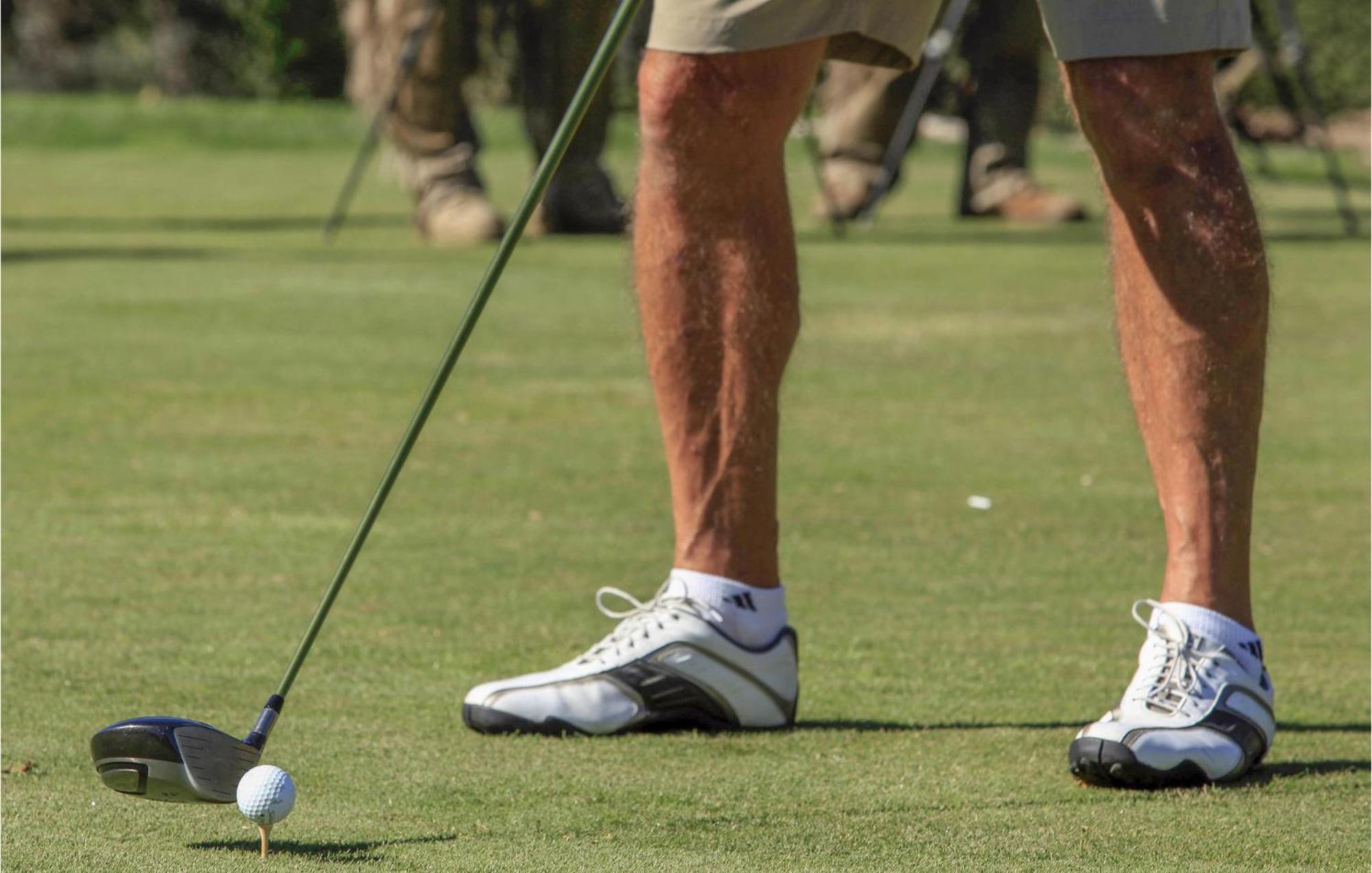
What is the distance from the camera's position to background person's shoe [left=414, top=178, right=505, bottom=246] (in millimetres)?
10797

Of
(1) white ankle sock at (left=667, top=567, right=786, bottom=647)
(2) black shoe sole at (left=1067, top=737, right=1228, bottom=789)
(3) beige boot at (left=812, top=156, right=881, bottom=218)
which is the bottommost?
A: (3) beige boot at (left=812, top=156, right=881, bottom=218)

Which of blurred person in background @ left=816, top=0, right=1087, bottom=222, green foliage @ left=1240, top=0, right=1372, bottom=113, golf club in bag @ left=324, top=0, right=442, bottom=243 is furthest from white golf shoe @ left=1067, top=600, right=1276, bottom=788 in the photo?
green foliage @ left=1240, top=0, right=1372, bottom=113

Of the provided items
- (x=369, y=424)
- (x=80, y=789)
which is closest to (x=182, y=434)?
(x=369, y=424)

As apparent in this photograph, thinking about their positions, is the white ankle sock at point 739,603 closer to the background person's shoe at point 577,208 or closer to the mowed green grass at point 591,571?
the mowed green grass at point 591,571

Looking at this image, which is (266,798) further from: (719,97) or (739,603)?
(719,97)

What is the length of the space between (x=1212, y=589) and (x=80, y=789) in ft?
4.02

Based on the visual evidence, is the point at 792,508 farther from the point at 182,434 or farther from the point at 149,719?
the point at 149,719

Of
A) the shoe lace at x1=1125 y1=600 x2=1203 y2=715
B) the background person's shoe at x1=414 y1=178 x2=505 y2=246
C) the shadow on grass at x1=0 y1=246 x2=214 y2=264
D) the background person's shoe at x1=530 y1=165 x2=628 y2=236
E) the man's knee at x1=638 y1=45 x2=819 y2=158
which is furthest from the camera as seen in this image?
the background person's shoe at x1=530 y1=165 x2=628 y2=236

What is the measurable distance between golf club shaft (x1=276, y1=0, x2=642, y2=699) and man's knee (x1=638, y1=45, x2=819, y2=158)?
33 cm

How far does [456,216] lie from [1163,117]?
8489mm

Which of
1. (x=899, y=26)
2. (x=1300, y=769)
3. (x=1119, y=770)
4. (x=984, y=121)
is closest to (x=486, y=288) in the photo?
(x=899, y=26)

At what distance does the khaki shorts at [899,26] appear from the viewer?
252 centimetres

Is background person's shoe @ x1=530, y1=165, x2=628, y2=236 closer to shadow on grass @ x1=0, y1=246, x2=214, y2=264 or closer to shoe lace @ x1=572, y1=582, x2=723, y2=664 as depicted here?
shadow on grass @ x1=0, y1=246, x2=214, y2=264

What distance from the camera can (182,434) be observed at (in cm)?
498
